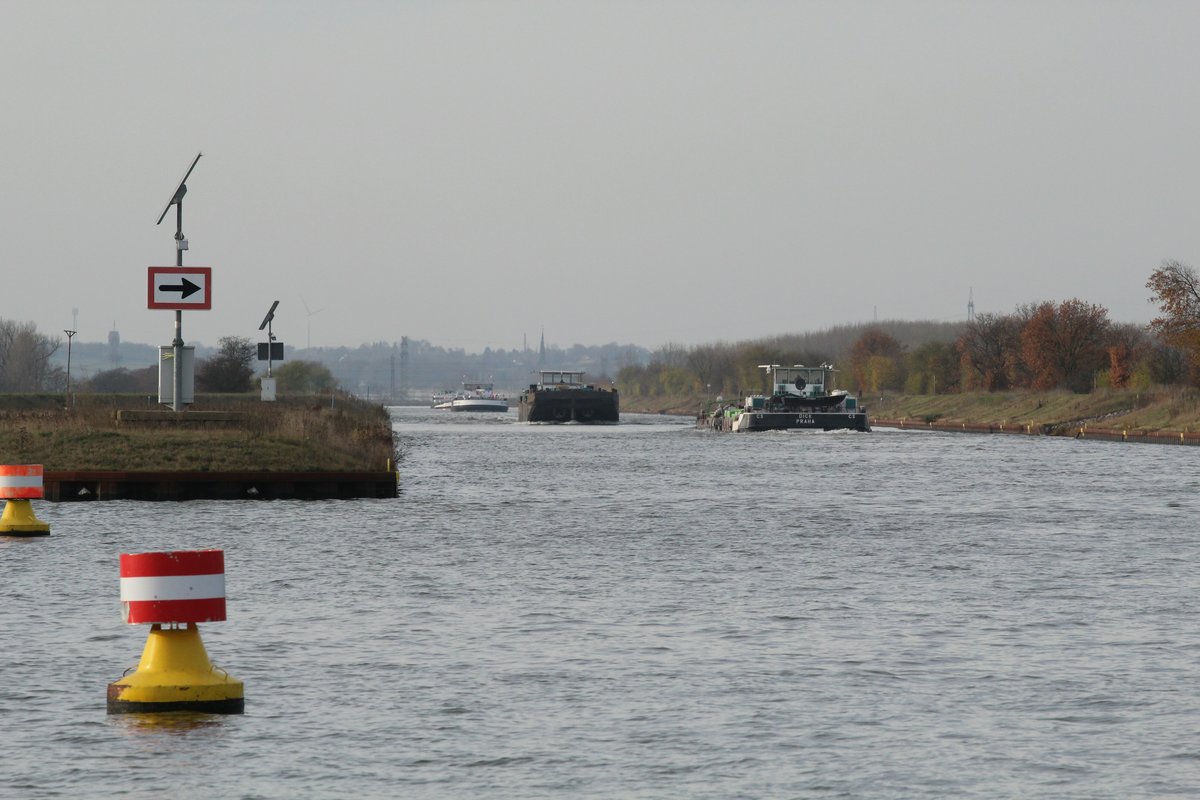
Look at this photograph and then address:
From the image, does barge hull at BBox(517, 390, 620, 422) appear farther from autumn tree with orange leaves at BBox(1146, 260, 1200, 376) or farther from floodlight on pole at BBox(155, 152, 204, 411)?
floodlight on pole at BBox(155, 152, 204, 411)

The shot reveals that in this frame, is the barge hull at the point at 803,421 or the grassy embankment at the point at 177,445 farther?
the barge hull at the point at 803,421

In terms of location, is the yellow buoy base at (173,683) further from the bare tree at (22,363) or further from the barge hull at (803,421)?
the bare tree at (22,363)

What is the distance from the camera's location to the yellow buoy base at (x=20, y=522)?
1348 inches

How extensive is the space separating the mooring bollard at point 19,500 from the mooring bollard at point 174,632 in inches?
786

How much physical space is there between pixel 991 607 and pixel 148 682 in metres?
12.4

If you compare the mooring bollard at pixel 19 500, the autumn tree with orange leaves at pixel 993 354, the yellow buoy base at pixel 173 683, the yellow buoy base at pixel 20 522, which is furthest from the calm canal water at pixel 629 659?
the autumn tree with orange leaves at pixel 993 354

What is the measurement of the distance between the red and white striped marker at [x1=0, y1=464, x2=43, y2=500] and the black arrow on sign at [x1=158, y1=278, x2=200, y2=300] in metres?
10.1

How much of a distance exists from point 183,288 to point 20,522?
1125 centimetres

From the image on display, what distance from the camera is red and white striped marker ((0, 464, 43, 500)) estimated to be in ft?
113

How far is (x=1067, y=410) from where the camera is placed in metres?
136

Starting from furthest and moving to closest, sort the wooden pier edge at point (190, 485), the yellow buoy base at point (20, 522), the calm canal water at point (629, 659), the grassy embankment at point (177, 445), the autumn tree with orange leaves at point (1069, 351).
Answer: the autumn tree with orange leaves at point (1069, 351) → the grassy embankment at point (177, 445) → the wooden pier edge at point (190, 485) → the yellow buoy base at point (20, 522) → the calm canal water at point (629, 659)

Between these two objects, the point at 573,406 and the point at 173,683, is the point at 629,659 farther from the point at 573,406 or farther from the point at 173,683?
the point at 573,406

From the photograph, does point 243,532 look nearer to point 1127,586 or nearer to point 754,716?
point 1127,586

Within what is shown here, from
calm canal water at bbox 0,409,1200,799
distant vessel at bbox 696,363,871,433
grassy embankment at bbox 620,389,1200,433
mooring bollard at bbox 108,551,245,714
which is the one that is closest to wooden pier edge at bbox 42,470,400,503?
calm canal water at bbox 0,409,1200,799
